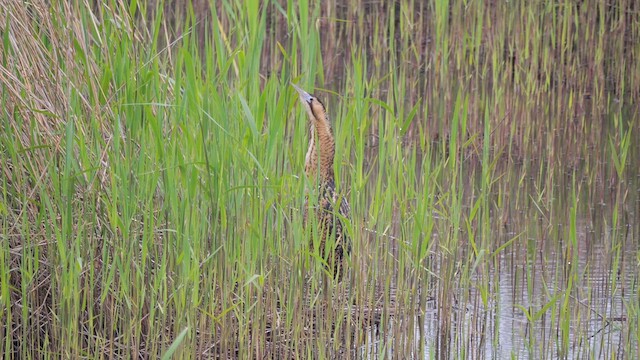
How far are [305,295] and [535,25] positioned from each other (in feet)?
12.1

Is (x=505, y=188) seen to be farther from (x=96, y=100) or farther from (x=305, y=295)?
(x=96, y=100)

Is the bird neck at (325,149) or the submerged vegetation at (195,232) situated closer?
the submerged vegetation at (195,232)

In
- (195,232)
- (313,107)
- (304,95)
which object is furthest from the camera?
(313,107)

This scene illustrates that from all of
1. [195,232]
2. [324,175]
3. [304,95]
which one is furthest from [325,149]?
[195,232]

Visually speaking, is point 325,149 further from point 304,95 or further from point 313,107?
point 304,95

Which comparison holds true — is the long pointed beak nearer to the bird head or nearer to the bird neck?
the bird head

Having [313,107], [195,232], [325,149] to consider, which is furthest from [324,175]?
[195,232]

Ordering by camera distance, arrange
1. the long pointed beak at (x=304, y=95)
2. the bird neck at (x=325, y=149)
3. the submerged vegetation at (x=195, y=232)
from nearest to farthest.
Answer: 1. the submerged vegetation at (x=195, y=232)
2. the long pointed beak at (x=304, y=95)
3. the bird neck at (x=325, y=149)

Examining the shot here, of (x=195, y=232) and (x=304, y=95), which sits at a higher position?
(x=304, y=95)

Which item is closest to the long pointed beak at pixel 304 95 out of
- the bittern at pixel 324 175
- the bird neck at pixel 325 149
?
the bittern at pixel 324 175

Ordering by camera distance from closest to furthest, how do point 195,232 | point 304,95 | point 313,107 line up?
point 195,232
point 304,95
point 313,107

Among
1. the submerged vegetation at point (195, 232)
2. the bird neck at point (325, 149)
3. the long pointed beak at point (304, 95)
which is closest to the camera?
the submerged vegetation at point (195, 232)

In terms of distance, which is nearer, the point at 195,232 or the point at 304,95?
the point at 195,232

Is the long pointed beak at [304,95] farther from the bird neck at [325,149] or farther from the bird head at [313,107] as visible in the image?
the bird neck at [325,149]
